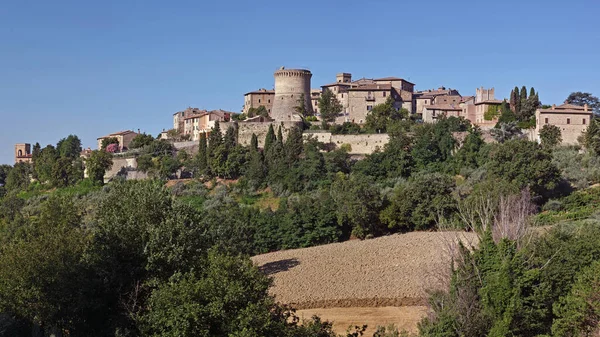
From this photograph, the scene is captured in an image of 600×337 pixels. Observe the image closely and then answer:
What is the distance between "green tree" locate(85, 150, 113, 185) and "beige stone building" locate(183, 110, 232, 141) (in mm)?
11040

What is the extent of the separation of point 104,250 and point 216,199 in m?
30.5

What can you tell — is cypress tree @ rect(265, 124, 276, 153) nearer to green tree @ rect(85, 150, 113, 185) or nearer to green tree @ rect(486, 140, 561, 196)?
green tree @ rect(85, 150, 113, 185)

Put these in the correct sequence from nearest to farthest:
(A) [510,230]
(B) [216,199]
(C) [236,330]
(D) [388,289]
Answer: (C) [236,330], (A) [510,230], (D) [388,289], (B) [216,199]

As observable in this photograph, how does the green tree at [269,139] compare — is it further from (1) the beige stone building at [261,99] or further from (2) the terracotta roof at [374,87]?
(1) the beige stone building at [261,99]

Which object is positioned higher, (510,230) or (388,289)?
(510,230)

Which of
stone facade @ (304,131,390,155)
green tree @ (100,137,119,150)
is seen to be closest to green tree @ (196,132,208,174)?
stone facade @ (304,131,390,155)

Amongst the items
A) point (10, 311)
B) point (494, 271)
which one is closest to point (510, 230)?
point (494, 271)

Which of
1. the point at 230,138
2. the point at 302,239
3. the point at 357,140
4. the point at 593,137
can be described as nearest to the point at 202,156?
the point at 230,138

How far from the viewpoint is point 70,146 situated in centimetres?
8431

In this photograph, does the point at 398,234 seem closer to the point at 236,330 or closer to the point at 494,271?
the point at 494,271

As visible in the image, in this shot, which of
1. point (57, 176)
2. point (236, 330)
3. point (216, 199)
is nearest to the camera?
point (236, 330)

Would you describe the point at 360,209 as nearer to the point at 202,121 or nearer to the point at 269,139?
the point at 269,139

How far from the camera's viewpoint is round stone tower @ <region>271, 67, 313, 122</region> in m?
72.5

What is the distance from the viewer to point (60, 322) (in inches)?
792
